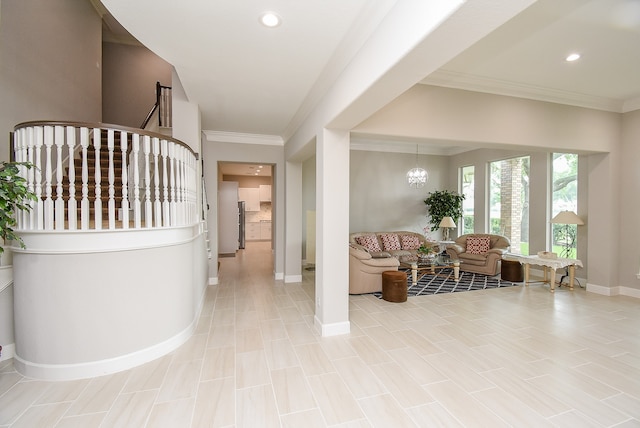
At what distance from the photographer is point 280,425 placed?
6.22 ft

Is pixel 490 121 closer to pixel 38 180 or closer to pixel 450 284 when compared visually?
pixel 450 284

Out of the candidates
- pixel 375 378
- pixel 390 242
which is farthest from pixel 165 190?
pixel 390 242

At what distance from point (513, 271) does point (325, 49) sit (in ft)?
18.1

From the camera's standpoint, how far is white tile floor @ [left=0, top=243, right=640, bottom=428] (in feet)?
6.48

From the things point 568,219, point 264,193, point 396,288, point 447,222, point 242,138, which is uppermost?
point 242,138

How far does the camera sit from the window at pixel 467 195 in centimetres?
782

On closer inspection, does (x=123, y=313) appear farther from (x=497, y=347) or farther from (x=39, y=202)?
(x=497, y=347)

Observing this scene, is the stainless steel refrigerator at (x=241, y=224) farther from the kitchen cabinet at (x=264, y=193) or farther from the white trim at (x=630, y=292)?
the white trim at (x=630, y=292)

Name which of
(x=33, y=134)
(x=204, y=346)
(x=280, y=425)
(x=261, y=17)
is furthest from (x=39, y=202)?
(x=280, y=425)

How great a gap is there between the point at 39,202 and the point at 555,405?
443cm

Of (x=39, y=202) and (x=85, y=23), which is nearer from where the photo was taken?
(x=39, y=202)

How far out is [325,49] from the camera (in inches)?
98.8

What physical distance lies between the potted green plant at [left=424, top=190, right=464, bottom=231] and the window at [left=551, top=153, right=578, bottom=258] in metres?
2.08

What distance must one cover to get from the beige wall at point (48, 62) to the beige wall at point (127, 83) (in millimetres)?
979
